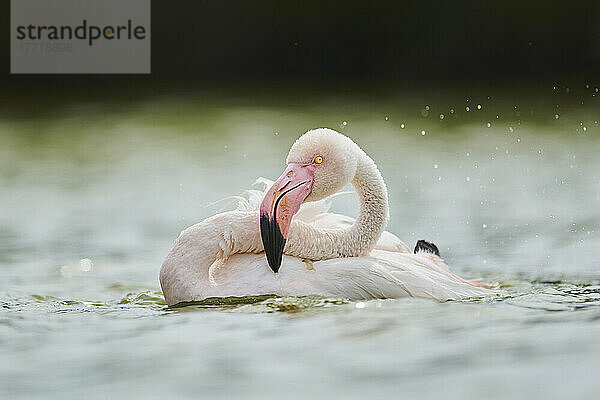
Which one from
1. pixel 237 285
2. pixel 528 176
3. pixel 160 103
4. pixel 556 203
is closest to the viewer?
pixel 237 285

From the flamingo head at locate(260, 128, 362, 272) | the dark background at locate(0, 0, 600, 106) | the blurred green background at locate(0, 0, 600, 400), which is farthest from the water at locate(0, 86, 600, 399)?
the dark background at locate(0, 0, 600, 106)

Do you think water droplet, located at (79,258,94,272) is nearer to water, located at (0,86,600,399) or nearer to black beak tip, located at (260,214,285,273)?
water, located at (0,86,600,399)

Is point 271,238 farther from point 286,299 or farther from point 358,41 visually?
point 358,41

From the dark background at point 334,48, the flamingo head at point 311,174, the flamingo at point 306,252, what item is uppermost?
the dark background at point 334,48

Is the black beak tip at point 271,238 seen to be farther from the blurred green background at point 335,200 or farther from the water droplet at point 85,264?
the water droplet at point 85,264

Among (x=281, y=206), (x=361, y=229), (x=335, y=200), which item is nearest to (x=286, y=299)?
(x=281, y=206)

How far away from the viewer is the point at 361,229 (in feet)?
12.4

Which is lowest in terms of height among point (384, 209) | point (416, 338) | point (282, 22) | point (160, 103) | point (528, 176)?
point (416, 338)

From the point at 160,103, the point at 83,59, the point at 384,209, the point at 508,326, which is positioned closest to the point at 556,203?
the point at 384,209

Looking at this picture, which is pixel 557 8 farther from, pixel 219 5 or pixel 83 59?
pixel 83 59

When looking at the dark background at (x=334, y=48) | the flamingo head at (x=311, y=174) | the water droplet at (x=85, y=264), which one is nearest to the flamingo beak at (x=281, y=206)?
the flamingo head at (x=311, y=174)

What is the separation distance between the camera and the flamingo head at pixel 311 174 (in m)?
3.56

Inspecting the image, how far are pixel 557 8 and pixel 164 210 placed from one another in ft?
18.9

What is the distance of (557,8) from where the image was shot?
10.0 metres
